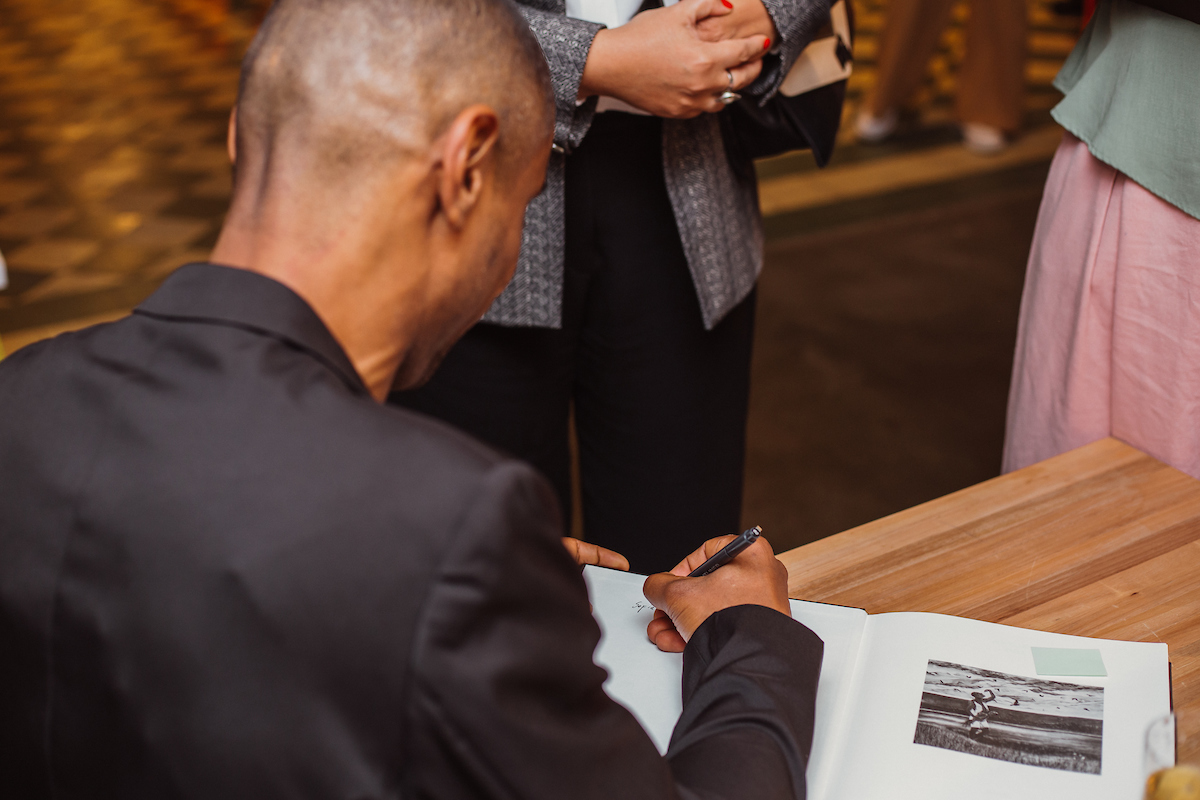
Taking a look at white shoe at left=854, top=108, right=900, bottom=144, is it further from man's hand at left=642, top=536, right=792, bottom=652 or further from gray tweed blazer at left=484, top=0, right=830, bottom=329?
man's hand at left=642, top=536, right=792, bottom=652

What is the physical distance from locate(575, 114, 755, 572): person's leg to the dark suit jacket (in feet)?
2.41

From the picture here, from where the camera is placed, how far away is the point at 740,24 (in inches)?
48.9

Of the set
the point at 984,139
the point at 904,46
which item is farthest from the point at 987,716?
the point at 904,46

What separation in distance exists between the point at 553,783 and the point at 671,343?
908 mm

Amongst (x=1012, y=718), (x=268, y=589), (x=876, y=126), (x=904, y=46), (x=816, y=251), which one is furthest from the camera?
(x=876, y=126)

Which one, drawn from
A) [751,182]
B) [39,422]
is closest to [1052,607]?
[751,182]

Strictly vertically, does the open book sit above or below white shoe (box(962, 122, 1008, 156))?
above

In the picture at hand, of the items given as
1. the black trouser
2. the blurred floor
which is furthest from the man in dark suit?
the blurred floor

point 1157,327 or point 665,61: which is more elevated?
point 665,61

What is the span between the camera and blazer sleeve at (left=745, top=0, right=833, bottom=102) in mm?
1271

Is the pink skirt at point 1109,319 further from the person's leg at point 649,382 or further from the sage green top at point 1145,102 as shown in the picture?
the person's leg at point 649,382

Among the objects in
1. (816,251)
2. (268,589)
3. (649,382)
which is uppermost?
(268,589)

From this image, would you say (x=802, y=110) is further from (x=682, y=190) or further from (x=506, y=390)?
(x=506, y=390)

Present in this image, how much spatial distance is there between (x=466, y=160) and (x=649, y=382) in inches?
31.2
